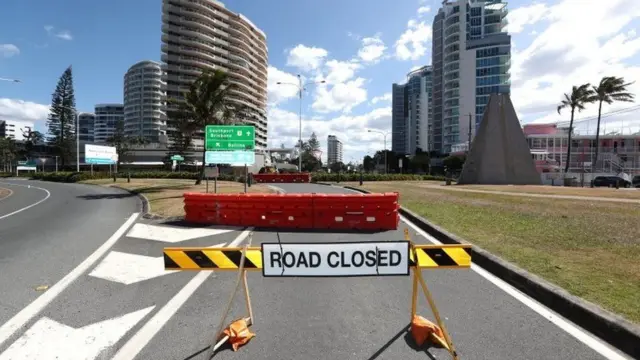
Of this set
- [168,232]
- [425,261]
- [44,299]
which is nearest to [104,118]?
[168,232]

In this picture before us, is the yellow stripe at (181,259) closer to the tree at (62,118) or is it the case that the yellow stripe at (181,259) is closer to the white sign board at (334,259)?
the white sign board at (334,259)

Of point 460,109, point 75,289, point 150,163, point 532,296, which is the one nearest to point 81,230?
point 75,289

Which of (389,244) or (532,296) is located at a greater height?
(389,244)

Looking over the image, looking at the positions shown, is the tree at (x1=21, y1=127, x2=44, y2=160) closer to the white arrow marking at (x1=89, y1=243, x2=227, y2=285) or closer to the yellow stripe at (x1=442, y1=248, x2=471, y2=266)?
the white arrow marking at (x1=89, y1=243, x2=227, y2=285)

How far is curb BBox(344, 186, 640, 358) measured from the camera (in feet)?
12.5

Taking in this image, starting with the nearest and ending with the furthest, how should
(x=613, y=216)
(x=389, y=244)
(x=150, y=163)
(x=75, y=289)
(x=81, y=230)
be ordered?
(x=389, y=244) → (x=75, y=289) → (x=81, y=230) → (x=613, y=216) → (x=150, y=163)

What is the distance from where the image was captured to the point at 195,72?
99938 mm

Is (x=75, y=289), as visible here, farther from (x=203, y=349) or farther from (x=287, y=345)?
(x=287, y=345)

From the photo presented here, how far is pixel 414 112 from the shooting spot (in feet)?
551

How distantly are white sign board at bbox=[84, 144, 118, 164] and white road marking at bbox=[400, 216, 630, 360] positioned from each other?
162 ft

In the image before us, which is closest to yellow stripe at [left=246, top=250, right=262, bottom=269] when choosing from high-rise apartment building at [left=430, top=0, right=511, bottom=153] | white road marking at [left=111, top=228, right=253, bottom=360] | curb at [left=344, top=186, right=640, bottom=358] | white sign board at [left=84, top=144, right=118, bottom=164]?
white road marking at [left=111, top=228, right=253, bottom=360]

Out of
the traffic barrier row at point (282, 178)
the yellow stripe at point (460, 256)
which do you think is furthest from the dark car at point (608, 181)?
the yellow stripe at point (460, 256)

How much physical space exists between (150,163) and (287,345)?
103m

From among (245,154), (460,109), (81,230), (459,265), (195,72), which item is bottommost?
(81,230)
